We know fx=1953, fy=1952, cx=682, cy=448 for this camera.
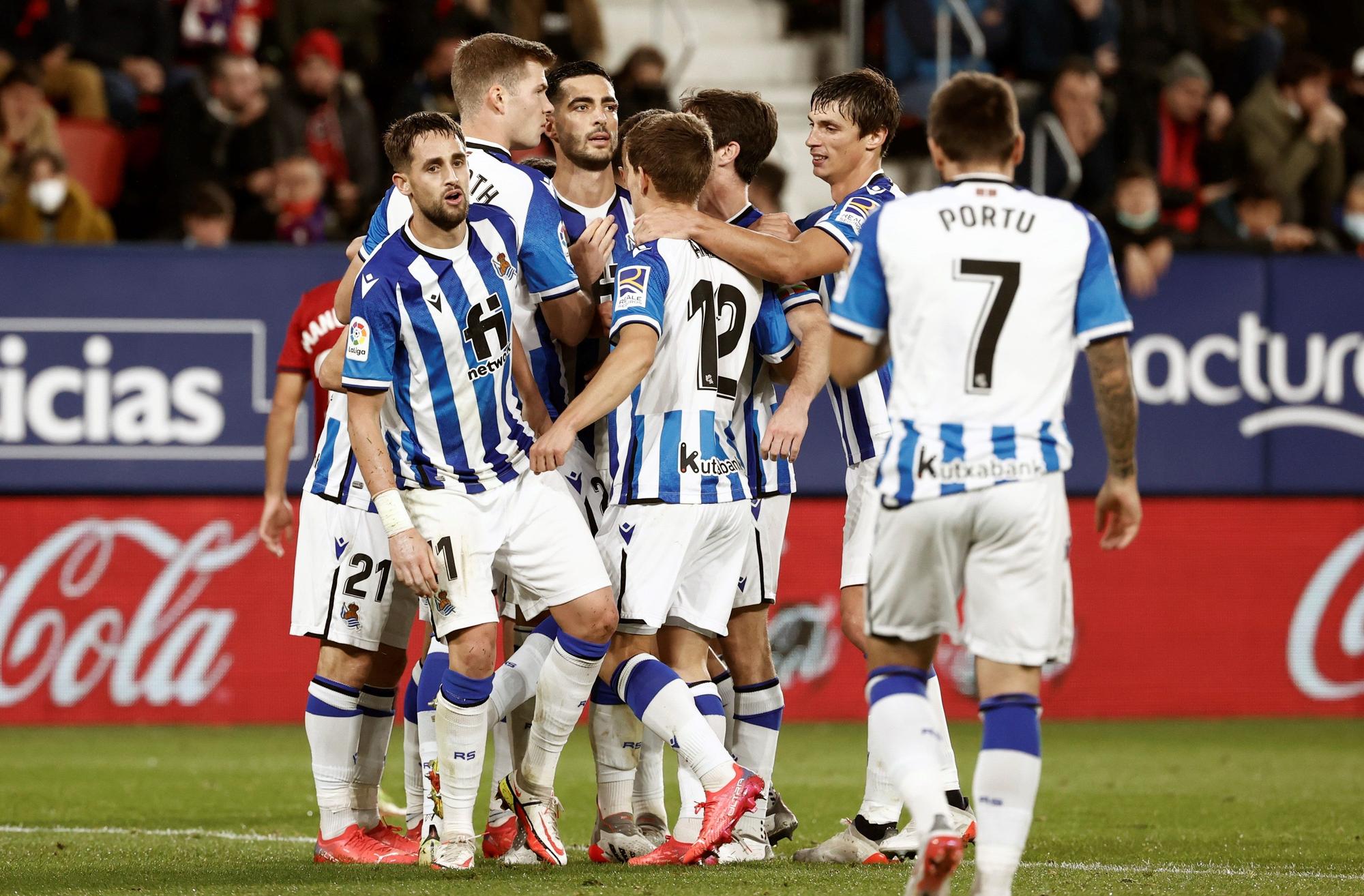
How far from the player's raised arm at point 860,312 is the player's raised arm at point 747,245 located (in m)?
1.22

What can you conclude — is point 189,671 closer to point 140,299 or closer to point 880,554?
point 140,299

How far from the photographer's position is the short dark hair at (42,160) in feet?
39.3

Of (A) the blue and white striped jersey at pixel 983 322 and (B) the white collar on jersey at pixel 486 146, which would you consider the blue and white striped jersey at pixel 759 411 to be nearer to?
(B) the white collar on jersey at pixel 486 146

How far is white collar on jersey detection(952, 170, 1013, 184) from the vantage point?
16.3ft

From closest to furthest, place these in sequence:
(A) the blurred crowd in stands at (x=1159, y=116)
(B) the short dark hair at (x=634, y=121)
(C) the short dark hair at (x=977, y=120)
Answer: (C) the short dark hair at (x=977, y=120)
(B) the short dark hair at (x=634, y=121)
(A) the blurred crowd in stands at (x=1159, y=116)

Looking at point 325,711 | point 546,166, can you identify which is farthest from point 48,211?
point 325,711

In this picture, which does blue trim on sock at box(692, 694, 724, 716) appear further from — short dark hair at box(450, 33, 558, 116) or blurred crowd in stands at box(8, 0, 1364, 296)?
blurred crowd in stands at box(8, 0, 1364, 296)

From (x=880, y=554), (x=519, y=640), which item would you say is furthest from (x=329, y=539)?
(x=880, y=554)

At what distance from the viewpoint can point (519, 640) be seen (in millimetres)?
7074

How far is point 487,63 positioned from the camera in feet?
21.4

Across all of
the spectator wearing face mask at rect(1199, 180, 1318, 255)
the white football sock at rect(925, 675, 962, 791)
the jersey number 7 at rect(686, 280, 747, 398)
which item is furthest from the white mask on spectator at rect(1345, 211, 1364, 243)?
the jersey number 7 at rect(686, 280, 747, 398)

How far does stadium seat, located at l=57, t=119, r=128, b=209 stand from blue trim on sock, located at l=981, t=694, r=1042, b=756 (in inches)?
379

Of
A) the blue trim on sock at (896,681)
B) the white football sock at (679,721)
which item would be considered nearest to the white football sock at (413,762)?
the white football sock at (679,721)

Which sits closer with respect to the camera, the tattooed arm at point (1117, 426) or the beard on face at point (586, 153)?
the tattooed arm at point (1117, 426)
